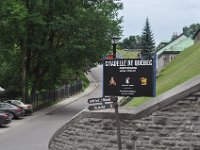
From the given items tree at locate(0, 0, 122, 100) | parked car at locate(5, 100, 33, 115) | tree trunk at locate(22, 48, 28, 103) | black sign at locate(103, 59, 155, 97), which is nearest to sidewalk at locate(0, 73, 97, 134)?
parked car at locate(5, 100, 33, 115)

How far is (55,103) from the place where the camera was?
56312 millimetres

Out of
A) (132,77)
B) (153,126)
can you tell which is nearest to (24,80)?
(153,126)

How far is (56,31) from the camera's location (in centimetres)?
4644

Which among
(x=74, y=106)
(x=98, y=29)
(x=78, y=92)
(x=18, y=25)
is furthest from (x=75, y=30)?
(x=78, y=92)

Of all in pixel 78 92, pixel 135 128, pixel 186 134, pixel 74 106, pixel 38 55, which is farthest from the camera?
pixel 78 92

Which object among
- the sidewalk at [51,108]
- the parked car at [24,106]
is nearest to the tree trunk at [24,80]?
the sidewalk at [51,108]

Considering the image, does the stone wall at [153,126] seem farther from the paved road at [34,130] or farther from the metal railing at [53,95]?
the metal railing at [53,95]

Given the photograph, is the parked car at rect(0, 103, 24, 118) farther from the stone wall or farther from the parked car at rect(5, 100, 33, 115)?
the stone wall

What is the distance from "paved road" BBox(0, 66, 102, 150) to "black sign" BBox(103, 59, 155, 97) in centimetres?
1288

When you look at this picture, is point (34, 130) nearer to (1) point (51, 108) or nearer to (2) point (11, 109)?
(2) point (11, 109)

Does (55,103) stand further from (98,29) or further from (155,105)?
(155,105)

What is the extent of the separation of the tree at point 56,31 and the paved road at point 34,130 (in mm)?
4346

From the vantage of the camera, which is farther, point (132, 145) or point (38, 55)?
point (38, 55)

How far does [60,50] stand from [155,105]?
35.3 meters
